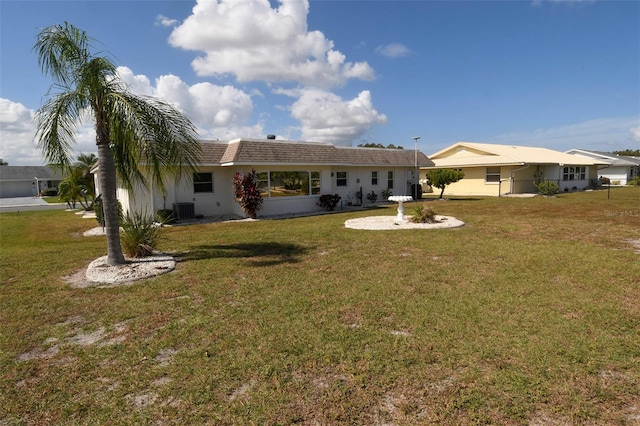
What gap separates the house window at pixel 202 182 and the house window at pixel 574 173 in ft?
113

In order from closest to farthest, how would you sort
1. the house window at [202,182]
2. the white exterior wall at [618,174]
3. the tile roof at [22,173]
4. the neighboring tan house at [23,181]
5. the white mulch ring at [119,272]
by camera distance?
the white mulch ring at [119,272], the house window at [202,182], the white exterior wall at [618,174], the neighboring tan house at [23,181], the tile roof at [22,173]

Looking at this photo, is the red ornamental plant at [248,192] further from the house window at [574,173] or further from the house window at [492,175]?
the house window at [574,173]

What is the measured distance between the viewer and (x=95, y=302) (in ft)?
19.5

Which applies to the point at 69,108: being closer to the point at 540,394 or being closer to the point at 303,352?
the point at 303,352

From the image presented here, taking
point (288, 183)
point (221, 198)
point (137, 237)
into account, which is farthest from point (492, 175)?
point (137, 237)

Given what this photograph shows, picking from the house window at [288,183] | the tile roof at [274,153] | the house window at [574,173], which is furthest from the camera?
the house window at [574,173]

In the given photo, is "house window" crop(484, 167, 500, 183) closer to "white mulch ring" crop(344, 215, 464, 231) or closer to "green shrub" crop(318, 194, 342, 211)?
"green shrub" crop(318, 194, 342, 211)

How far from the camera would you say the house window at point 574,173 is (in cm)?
3529

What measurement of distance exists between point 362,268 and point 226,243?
16.2 ft

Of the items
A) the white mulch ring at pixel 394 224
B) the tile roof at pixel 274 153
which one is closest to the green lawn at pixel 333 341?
the white mulch ring at pixel 394 224

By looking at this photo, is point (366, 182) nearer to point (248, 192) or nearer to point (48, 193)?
point (248, 192)

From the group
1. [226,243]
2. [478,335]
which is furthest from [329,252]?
[478,335]

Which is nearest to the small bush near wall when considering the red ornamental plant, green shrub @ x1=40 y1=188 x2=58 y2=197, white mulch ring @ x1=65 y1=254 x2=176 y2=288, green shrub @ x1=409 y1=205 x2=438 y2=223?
green shrub @ x1=409 y1=205 x2=438 y2=223

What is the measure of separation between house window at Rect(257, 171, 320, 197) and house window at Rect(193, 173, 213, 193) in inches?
96.8
